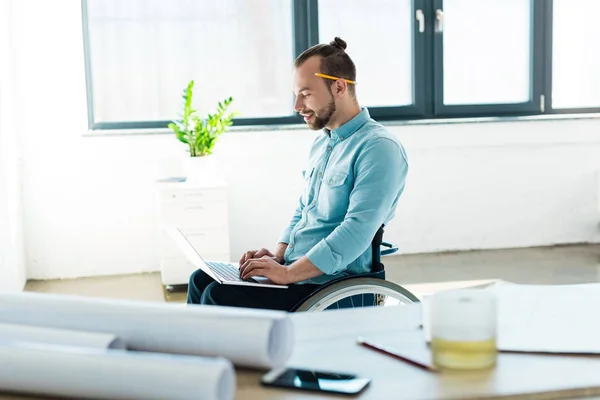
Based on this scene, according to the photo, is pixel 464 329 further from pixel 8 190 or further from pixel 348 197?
pixel 8 190

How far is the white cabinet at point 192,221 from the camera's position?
15.4ft

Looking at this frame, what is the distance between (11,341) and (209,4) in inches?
171

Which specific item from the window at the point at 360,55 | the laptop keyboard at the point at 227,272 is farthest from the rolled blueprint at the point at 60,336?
the window at the point at 360,55

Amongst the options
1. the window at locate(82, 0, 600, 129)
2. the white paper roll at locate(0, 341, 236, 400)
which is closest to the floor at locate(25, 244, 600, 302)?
the window at locate(82, 0, 600, 129)

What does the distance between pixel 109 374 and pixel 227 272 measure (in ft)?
5.08

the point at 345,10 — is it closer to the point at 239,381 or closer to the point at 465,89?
the point at 465,89

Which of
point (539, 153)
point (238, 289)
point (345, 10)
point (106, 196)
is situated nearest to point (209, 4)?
point (345, 10)

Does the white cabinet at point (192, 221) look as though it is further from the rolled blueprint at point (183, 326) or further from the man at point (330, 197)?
the rolled blueprint at point (183, 326)

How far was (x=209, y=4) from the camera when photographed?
5.24 meters

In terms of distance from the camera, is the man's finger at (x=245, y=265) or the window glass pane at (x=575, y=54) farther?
the window glass pane at (x=575, y=54)

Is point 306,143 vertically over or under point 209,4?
under

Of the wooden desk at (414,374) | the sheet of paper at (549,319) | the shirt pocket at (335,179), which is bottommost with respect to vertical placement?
the wooden desk at (414,374)

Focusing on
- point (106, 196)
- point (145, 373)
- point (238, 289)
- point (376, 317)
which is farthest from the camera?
point (106, 196)

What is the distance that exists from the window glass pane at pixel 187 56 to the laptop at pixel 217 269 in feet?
9.01
